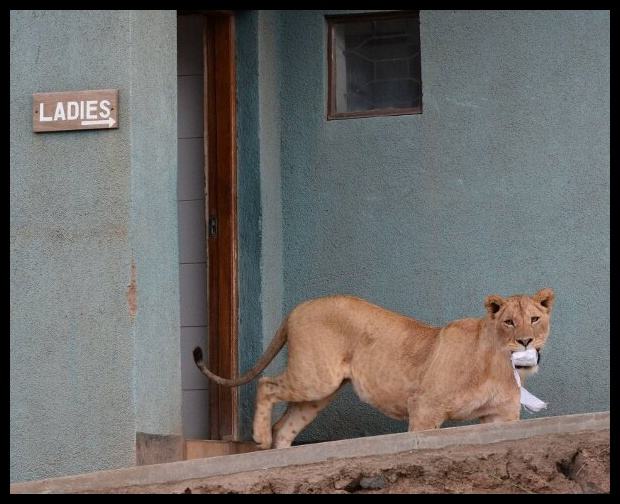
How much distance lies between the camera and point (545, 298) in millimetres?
7211

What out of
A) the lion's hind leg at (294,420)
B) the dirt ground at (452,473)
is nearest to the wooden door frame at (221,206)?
the lion's hind leg at (294,420)

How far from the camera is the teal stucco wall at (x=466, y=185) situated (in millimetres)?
8047

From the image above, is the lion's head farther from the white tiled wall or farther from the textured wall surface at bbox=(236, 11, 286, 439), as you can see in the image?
the white tiled wall

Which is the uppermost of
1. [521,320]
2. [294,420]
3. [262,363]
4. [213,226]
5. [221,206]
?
[221,206]

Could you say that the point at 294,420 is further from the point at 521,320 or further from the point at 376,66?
the point at 376,66

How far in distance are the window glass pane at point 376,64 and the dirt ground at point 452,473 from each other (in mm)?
2818

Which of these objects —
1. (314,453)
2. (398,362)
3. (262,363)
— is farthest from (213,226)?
(314,453)

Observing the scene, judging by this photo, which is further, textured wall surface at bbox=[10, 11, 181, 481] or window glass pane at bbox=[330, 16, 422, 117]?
window glass pane at bbox=[330, 16, 422, 117]

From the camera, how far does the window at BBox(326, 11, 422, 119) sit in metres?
8.49

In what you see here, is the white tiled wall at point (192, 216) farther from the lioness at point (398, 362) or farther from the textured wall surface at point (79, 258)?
the textured wall surface at point (79, 258)

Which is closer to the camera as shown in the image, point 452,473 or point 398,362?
point 452,473

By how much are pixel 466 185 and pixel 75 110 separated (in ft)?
8.57

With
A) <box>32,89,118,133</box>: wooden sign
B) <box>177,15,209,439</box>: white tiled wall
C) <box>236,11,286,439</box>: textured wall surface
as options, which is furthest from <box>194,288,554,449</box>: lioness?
<box>32,89,118,133</box>: wooden sign

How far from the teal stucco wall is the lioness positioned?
1.95 feet
